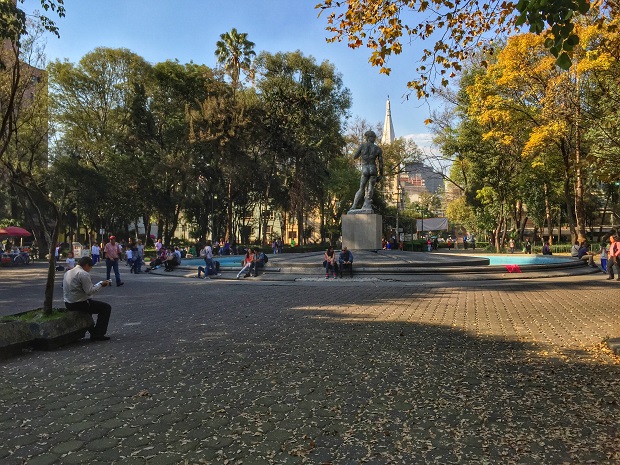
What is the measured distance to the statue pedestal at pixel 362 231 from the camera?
2114 centimetres

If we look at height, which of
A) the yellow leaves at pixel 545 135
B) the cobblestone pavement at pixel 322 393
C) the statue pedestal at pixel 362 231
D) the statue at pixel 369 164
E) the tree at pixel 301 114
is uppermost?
the tree at pixel 301 114

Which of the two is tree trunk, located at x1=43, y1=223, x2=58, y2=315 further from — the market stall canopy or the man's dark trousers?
the market stall canopy

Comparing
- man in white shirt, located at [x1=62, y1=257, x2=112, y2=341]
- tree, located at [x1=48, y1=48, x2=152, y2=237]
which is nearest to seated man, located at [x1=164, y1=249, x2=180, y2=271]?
man in white shirt, located at [x1=62, y1=257, x2=112, y2=341]

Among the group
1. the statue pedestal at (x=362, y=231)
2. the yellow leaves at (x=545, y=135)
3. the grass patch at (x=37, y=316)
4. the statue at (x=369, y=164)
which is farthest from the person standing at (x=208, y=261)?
the yellow leaves at (x=545, y=135)

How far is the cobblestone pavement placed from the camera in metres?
3.29

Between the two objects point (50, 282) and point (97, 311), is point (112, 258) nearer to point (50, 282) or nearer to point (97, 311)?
point (97, 311)

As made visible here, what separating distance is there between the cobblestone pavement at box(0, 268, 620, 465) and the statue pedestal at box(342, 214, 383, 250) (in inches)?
487

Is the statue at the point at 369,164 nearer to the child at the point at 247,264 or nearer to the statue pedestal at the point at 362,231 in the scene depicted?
the statue pedestal at the point at 362,231

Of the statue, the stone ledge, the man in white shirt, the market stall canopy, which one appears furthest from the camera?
the market stall canopy

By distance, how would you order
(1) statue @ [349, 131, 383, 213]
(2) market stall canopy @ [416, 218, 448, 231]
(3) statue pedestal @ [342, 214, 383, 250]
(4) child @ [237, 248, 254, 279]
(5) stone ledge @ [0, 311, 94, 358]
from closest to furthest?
(5) stone ledge @ [0, 311, 94, 358]
(4) child @ [237, 248, 254, 279]
(1) statue @ [349, 131, 383, 213]
(3) statue pedestal @ [342, 214, 383, 250]
(2) market stall canopy @ [416, 218, 448, 231]

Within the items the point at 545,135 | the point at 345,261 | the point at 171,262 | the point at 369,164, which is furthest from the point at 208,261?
the point at 545,135

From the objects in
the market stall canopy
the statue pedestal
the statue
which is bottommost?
the statue pedestal

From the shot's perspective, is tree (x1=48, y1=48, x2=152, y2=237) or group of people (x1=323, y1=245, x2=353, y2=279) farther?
tree (x1=48, y1=48, x2=152, y2=237)

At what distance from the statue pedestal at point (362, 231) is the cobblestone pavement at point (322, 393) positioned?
40.6 ft
